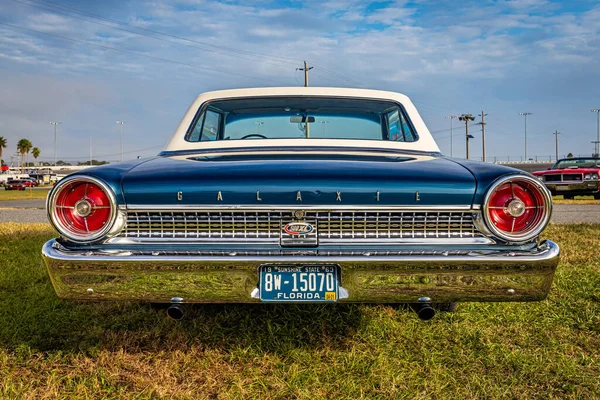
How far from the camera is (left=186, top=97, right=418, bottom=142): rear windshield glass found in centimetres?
364

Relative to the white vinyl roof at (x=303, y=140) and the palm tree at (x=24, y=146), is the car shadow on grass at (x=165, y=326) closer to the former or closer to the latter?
the white vinyl roof at (x=303, y=140)

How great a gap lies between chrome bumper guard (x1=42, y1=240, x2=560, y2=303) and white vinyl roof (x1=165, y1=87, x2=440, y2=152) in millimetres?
1166

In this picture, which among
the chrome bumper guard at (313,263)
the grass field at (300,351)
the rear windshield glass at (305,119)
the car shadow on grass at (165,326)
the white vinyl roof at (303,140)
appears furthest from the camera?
the rear windshield glass at (305,119)

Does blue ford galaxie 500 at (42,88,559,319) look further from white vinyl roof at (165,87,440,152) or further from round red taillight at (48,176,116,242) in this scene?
white vinyl roof at (165,87,440,152)

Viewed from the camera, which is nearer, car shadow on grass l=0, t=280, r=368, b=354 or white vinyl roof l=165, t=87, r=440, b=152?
car shadow on grass l=0, t=280, r=368, b=354

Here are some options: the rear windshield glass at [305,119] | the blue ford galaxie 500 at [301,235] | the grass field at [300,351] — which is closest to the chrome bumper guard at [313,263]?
the blue ford galaxie 500 at [301,235]

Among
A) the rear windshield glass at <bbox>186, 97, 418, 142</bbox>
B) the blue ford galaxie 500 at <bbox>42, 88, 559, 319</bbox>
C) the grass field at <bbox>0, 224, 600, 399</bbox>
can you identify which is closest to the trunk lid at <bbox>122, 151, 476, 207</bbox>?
the blue ford galaxie 500 at <bbox>42, 88, 559, 319</bbox>

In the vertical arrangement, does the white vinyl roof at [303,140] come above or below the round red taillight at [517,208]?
above

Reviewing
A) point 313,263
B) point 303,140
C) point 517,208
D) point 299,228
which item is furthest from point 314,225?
point 303,140

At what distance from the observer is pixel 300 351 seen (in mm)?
2869

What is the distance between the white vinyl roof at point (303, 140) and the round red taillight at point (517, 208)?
3.33 feet

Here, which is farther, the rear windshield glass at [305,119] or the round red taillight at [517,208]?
the rear windshield glass at [305,119]

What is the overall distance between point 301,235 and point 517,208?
95 cm

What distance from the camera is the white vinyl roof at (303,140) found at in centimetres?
331
